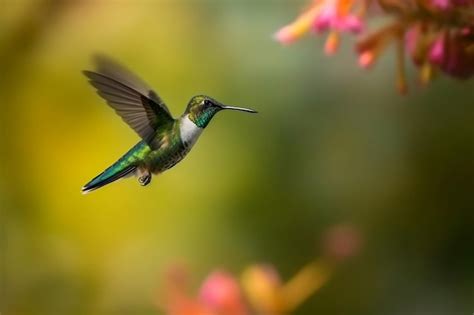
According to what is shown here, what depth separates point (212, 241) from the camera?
86 cm

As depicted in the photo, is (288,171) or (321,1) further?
(288,171)

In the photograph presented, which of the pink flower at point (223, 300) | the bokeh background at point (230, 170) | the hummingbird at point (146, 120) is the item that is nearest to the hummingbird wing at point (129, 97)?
the hummingbird at point (146, 120)

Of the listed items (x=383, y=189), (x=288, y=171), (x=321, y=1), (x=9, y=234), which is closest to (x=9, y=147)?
(x=9, y=234)

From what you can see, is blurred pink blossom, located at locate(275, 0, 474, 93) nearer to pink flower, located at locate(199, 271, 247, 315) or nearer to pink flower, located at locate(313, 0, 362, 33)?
pink flower, located at locate(313, 0, 362, 33)

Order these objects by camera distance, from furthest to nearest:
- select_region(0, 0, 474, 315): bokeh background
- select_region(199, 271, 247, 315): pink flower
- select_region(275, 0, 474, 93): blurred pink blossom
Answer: select_region(0, 0, 474, 315): bokeh background → select_region(199, 271, 247, 315): pink flower → select_region(275, 0, 474, 93): blurred pink blossom

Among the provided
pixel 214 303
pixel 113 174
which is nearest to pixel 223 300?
pixel 214 303

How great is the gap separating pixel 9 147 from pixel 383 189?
47 cm

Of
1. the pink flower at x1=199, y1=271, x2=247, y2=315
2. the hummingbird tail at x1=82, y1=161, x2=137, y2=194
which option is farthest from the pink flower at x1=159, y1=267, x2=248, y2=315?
the hummingbird tail at x1=82, y1=161, x2=137, y2=194

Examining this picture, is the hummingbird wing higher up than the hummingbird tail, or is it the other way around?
the hummingbird wing

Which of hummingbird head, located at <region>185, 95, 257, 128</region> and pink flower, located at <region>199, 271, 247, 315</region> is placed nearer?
hummingbird head, located at <region>185, 95, 257, 128</region>

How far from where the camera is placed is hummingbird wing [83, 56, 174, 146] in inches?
14.1

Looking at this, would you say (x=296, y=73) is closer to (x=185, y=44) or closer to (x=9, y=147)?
(x=185, y=44)

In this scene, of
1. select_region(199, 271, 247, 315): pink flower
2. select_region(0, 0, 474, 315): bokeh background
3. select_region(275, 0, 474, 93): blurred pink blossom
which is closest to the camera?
select_region(275, 0, 474, 93): blurred pink blossom

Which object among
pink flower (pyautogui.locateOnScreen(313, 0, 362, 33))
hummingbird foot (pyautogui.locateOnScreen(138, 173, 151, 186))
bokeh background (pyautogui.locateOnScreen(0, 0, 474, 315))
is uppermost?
pink flower (pyautogui.locateOnScreen(313, 0, 362, 33))
